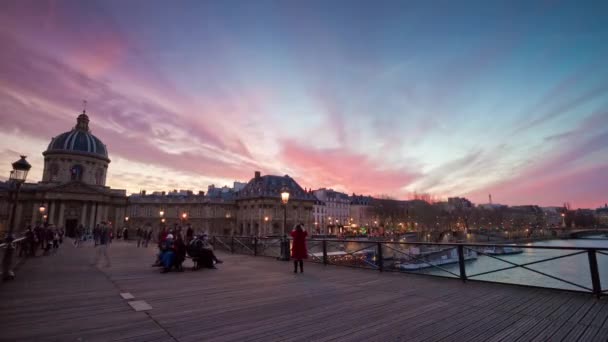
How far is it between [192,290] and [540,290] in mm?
9551

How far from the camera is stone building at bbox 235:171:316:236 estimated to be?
79.1 meters

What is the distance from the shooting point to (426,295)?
764cm

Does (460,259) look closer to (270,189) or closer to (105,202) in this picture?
(270,189)

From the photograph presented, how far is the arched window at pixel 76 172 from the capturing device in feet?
227

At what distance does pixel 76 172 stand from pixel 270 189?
46.2 meters

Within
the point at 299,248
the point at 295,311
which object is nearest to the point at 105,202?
the point at 299,248

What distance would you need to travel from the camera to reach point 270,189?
81562mm

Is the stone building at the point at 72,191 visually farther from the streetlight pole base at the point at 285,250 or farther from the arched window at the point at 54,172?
the streetlight pole base at the point at 285,250

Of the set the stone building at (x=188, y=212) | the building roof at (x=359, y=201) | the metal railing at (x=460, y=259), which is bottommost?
the metal railing at (x=460, y=259)

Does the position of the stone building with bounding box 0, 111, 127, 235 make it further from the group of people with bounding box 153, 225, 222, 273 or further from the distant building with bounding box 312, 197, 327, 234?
the group of people with bounding box 153, 225, 222, 273

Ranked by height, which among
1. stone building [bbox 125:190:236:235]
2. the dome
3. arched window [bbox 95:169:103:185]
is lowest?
stone building [bbox 125:190:236:235]

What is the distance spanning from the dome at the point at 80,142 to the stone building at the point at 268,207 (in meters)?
37.5

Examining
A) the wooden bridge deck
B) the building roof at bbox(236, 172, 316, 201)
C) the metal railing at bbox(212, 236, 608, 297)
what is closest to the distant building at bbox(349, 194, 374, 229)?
the building roof at bbox(236, 172, 316, 201)

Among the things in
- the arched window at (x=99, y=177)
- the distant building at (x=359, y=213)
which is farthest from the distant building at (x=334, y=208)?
the arched window at (x=99, y=177)
